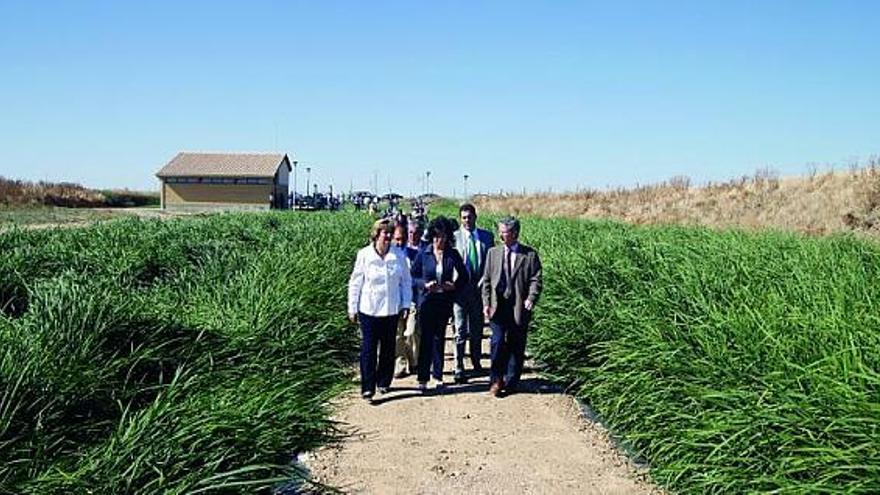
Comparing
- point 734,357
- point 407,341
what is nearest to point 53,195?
point 407,341

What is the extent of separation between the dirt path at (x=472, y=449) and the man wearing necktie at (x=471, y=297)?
948 mm

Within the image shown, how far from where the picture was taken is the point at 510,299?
341 inches

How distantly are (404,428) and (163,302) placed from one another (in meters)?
3.22

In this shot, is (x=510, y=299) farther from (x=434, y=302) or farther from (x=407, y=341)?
(x=407, y=341)

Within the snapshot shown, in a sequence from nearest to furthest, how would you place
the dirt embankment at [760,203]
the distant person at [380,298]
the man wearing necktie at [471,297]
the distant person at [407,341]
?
the distant person at [380,298] → the man wearing necktie at [471,297] → the distant person at [407,341] → the dirt embankment at [760,203]

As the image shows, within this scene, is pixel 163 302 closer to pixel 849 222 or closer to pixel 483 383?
pixel 483 383

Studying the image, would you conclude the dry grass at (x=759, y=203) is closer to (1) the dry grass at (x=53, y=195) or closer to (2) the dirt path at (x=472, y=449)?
(2) the dirt path at (x=472, y=449)

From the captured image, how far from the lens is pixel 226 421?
509 centimetres

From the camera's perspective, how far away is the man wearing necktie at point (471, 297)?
9367 millimetres

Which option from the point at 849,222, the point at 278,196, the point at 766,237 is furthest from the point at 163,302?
the point at 278,196

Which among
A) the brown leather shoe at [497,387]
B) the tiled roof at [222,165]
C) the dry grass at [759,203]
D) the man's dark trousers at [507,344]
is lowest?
the brown leather shoe at [497,387]

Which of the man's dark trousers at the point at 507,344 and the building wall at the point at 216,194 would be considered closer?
the man's dark trousers at the point at 507,344

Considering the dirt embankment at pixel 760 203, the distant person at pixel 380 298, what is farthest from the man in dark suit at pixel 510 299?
the dirt embankment at pixel 760 203

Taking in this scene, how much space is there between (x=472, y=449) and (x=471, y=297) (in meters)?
3.25
